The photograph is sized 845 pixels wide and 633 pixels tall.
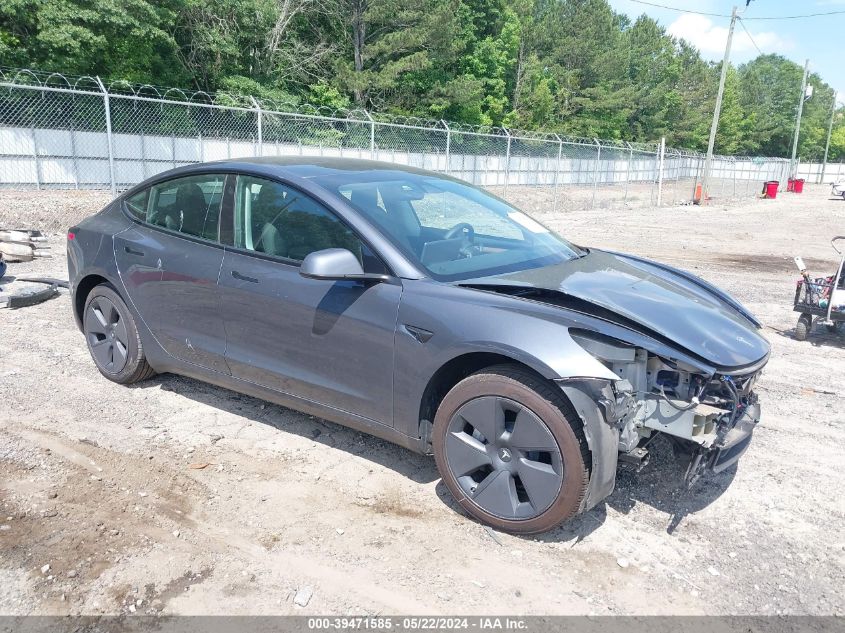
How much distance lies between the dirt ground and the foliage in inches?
798

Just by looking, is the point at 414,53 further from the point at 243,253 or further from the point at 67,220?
the point at 243,253

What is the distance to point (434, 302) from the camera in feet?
10.3

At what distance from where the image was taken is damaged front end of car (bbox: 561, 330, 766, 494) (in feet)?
9.21

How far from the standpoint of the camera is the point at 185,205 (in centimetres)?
422

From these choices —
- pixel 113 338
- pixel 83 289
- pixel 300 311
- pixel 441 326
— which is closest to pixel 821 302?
pixel 441 326

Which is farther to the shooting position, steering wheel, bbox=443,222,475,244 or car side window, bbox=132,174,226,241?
car side window, bbox=132,174,226,241

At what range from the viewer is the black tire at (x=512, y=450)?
9.21ft

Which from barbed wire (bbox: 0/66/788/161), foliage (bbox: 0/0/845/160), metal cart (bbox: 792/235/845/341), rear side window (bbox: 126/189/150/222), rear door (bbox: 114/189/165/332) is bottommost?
metal cart (bbox: 792/235/845/341)

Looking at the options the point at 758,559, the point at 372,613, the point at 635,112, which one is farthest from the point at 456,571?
the point at 635,112

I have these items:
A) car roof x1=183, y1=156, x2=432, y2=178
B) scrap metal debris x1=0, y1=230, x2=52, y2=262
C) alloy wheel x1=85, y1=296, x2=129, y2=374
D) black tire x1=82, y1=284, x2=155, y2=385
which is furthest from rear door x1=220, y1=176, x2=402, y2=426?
scrap metal debris x1=0, y1=230, x2=52, y2=262

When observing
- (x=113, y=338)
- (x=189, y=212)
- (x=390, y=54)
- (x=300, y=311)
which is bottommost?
(x=113, y=338)

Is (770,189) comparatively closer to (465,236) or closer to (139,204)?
(465,236)

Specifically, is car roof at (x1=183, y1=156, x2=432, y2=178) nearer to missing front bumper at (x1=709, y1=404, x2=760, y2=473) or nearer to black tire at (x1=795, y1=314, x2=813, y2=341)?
missing front bumper at (x1=709, y1=404, x2=760, y2=473)

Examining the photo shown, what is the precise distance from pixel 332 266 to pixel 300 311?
0.48 metres
